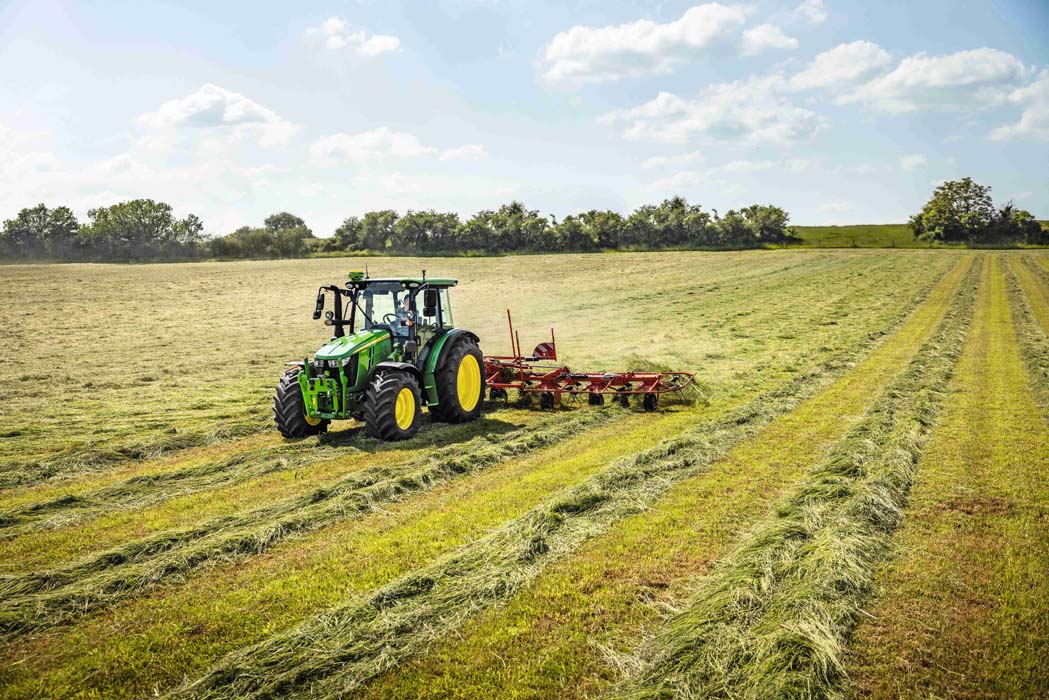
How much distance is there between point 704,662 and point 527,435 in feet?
19.3

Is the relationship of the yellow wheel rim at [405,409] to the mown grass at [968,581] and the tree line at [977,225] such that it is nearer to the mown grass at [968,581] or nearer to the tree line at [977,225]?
the mown grass at [968,581]

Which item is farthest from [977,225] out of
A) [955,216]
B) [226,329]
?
[226,329]

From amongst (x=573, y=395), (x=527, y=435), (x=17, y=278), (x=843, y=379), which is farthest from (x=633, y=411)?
(x=17, y=278)

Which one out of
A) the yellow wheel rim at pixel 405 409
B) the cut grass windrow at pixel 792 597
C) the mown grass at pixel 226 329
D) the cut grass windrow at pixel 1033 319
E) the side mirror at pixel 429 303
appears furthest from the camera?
the cut grass windrow at pixel 1033 319

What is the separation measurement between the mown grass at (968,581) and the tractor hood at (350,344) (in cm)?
687

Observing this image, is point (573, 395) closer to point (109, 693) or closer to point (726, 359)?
point (726, 359)

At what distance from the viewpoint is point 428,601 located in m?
4.88

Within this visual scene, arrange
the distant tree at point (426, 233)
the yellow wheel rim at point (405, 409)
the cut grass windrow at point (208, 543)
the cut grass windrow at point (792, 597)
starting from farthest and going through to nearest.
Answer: the distant tree at point (426, 233)
the yellow wheel rim at point (405, 409)
the cut grass windrow at point (208, 543)
the cut grass windrow at point (792, 597)

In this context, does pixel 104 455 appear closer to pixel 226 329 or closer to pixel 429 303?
pixel 429 303

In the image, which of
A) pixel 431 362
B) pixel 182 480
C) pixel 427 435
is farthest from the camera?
pixel 431 362

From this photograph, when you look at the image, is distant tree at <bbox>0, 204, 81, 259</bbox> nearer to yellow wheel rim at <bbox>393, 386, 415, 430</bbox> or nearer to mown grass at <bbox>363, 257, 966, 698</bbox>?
yellow wheel rim at <bbox>393, 386, 415, 430</bbox>

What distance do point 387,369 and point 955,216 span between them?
88369mm

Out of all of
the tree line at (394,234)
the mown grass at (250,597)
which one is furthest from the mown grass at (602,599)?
the tree line at (394,234)

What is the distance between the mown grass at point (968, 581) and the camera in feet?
13.5
